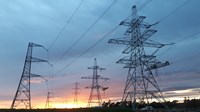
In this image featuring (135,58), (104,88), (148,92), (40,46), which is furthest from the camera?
(104,88)

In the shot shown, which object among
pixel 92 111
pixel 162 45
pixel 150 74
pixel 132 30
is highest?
pixel 132 30

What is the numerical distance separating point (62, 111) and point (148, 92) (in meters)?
10.9

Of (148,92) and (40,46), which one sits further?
(40,46)

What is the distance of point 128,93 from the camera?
1583 inches

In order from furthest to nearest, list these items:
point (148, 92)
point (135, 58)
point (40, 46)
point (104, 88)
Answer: point (104, 88), point (40, 46), point (135, 58), point (148, 92)

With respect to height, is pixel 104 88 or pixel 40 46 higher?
pixel 40 46

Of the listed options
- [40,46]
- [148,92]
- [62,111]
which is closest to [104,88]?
[40,46]

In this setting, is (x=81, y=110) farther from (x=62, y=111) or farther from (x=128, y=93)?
(x=128, y=93)

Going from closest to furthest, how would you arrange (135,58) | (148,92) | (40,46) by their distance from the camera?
1. (148,92)
2. (135,58)
3. (40,46)

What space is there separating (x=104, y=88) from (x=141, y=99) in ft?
103

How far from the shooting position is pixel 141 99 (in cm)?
3903

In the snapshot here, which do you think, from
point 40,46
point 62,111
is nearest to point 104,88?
point 40,46

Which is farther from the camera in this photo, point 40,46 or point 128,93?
point 40,46

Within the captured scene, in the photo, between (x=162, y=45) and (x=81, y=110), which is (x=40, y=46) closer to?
(x=81, y=110)
